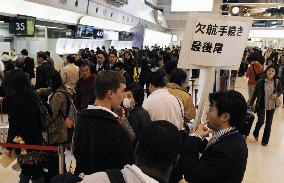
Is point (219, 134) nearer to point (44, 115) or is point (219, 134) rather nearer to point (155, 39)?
point (44, 115)

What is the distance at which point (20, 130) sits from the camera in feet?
11.7

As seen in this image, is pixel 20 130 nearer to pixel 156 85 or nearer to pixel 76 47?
pixel 156 85

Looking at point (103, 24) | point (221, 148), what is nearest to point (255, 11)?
point (103, 24)

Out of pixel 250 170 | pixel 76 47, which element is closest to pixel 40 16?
pixel 76 47

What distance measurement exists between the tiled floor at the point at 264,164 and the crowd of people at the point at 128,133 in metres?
1.53

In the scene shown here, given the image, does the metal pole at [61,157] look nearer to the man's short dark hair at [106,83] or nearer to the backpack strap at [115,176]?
the man's short dark hair at [106,83]

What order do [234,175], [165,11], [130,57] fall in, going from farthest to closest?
[165,11] → [130,57] → [234,175]

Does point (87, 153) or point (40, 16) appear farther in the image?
point (40, 16)

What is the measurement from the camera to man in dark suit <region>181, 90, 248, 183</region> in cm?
232

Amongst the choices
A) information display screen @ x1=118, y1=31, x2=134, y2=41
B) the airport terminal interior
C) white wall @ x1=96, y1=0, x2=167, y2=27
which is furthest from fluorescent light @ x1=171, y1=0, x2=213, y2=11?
information display screen @ x1=118, y1=31, x2=134, y2=41

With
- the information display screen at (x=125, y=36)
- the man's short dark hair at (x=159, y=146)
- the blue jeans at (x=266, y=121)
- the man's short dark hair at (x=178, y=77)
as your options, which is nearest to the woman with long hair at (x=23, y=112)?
the man's short dark hair at (x=178, y=77)

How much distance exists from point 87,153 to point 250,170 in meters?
4.34

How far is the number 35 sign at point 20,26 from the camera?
1134cm

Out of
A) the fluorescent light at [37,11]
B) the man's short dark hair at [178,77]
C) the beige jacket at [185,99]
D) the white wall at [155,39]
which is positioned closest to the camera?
the beige jacket at [185,99]
